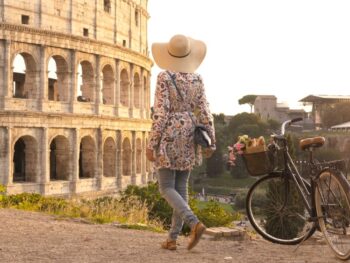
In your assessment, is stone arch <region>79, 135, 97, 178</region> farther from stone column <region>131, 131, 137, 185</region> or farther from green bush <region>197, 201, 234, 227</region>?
green bush <region>197, 201, 234, 227</region>

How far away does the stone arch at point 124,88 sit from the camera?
30.5m

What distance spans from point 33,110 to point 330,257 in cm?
2029

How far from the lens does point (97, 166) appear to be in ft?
89.4

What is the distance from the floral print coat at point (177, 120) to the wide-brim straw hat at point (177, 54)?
0.34 ft

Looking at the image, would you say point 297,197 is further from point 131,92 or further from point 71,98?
point 131,92

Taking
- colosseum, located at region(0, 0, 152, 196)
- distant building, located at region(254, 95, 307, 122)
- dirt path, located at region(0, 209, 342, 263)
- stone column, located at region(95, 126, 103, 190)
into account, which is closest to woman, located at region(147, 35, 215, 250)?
dirt path, located at region(0, 209, 342, 263)

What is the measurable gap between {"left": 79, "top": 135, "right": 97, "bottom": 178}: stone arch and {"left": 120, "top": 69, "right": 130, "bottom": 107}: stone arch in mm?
3832

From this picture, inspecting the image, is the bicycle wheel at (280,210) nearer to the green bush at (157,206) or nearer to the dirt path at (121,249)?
the dirt path at (121,249)

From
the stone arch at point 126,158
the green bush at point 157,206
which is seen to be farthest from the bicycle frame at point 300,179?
the stone arch at point 126,158

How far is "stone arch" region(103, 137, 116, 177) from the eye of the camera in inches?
1135

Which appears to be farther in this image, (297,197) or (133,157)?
(133,157)

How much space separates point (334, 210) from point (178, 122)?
1770mm

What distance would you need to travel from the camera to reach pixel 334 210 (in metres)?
5.50

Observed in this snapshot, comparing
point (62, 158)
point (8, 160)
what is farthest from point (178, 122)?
point (62, 158)
